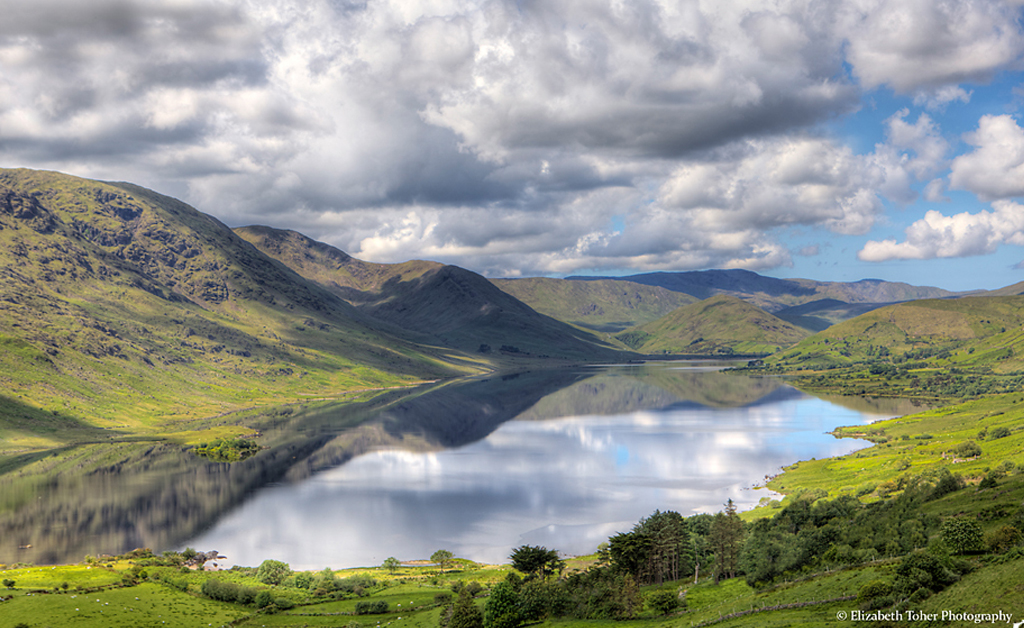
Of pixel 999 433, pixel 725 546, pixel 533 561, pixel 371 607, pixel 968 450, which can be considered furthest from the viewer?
pixel 999 433

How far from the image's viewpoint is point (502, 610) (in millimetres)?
62344

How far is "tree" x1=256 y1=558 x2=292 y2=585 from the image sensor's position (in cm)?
8975

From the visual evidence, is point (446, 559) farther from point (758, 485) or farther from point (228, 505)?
point (758, 485)

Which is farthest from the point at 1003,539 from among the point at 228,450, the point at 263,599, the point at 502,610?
the point at 228,450

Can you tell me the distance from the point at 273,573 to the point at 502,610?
4430 cm

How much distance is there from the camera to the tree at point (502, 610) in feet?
203

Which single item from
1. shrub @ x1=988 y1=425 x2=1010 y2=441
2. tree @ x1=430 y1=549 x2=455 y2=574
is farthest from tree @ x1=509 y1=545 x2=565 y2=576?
shrub @ x1=988 y1=425 x2=1010 y2=441

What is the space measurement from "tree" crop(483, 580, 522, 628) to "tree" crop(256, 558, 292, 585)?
4052cm

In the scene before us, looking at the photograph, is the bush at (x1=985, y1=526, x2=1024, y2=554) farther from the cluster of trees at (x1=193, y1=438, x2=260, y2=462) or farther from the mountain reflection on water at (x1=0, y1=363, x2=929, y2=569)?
the cluster of trees at (x1=193, y1=438, x2=260, y2=462)

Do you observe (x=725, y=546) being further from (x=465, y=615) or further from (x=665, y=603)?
(x=465, y=615)

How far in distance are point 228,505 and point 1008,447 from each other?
6104 inches

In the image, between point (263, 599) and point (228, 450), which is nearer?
point (263, 599)

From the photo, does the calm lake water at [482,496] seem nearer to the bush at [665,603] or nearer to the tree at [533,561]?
the tree at [533,561]

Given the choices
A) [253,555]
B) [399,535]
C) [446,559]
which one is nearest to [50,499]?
[253,555]
